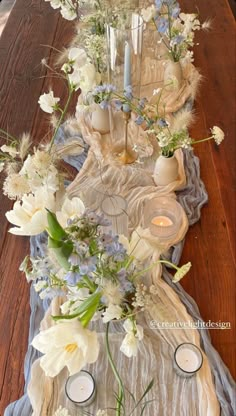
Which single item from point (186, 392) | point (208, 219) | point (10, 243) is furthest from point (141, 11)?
point (186, 392)

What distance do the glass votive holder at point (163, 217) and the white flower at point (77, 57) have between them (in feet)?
1.47

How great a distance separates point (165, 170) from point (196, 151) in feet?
0.65

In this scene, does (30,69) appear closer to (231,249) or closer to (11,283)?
(11,283)

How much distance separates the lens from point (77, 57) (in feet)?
3.65

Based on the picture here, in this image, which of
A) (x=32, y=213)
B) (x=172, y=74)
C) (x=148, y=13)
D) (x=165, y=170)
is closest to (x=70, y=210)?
(x=32, y=213)

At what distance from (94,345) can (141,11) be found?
912mm

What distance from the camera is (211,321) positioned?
2.82ft

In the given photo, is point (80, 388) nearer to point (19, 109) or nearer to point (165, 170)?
point (165, 170)

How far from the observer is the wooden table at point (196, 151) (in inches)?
33.6

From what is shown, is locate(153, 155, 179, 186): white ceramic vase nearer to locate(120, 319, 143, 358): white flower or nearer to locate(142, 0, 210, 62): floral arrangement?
locate(142, 0, 210, 62): floral arrangement

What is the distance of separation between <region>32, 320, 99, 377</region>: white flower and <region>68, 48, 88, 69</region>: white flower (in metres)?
0.78

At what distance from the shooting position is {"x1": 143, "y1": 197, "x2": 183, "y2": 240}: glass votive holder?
0.98 m

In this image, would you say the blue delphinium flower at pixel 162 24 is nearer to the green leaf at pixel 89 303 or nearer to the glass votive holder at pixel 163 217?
the glass votive holder at pixel 163 217

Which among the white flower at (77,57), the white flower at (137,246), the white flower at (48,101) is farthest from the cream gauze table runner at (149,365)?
the white flower at (77,57)
